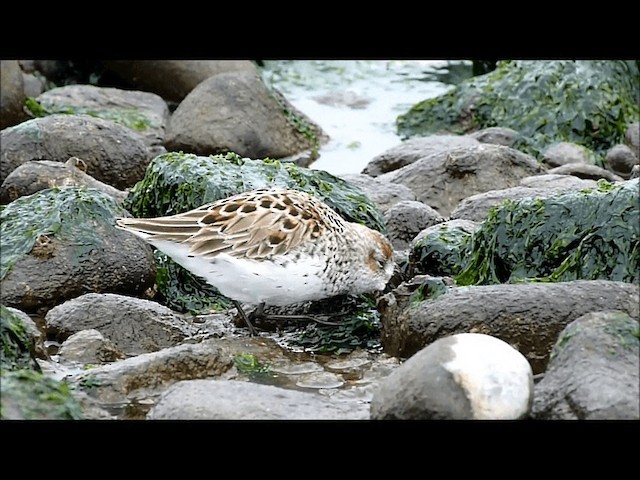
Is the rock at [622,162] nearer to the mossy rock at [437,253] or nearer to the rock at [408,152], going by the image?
the rock at [408,152]

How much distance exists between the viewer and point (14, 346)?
5832 millimetres

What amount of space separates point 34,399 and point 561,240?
3744mm

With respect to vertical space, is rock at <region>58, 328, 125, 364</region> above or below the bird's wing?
below

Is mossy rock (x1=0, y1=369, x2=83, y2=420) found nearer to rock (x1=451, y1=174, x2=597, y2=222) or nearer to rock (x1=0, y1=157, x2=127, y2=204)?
rock (x1=0, y1=157, x2=127, y2=204)

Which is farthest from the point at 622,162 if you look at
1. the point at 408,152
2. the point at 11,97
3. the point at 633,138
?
the point at 11,97

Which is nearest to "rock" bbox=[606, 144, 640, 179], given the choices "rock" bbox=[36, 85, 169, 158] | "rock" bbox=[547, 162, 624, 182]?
"rock" bbox=[547, 162, 624, 182]

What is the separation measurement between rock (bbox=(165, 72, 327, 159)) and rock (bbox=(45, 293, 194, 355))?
4.82 m

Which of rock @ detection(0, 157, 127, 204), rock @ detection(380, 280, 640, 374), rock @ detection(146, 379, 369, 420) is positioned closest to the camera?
rock @ detection(146, 379, 369, 420)

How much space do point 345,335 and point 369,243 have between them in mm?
704

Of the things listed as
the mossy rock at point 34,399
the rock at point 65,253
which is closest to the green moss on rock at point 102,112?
the rock at point 65,253

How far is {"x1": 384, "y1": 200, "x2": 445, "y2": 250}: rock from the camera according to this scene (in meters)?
9.04

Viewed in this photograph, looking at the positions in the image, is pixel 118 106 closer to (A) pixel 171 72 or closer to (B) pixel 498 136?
(A) pixel 171 72

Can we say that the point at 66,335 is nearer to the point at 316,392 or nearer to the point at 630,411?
the point at 316,392
